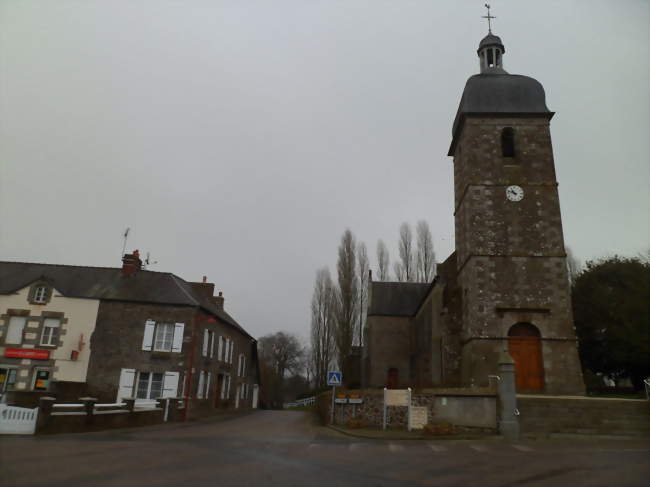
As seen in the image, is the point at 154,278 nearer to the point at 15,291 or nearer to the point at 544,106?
the point at 15,291

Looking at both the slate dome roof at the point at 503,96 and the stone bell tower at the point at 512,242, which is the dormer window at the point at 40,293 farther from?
the slate dome roof at the point at 503,96

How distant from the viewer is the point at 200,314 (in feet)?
74.0

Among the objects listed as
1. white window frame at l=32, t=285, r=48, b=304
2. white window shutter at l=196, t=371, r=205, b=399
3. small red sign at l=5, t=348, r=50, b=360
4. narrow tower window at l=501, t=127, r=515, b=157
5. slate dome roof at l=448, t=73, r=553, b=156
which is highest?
slate dome roof at l=448, t=73, r=553, b=156

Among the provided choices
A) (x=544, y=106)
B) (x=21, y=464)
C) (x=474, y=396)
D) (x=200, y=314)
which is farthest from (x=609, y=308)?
(x=21, y=464)

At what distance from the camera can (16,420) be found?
13031 millimetres

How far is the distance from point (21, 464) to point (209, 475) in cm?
349

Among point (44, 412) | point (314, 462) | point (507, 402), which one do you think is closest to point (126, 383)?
point (44, 412)

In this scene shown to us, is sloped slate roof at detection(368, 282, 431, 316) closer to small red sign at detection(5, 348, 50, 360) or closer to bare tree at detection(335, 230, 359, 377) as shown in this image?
bare tree at detection(335, 230, 359, 377)

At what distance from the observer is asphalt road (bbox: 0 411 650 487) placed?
7.46 meters

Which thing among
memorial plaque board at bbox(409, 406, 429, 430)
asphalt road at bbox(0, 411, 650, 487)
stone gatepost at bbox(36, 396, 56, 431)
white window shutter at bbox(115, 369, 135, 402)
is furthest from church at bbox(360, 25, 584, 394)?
white window shutter at bbox(115, 369, 135, 402)

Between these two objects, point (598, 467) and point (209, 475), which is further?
point (598, 467)

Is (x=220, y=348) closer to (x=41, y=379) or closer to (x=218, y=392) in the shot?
(x=218, y=392)

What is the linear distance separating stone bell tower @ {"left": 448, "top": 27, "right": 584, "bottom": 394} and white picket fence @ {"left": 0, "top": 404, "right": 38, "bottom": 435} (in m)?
14.4

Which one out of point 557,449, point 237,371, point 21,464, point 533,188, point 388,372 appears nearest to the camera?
point 21,464
